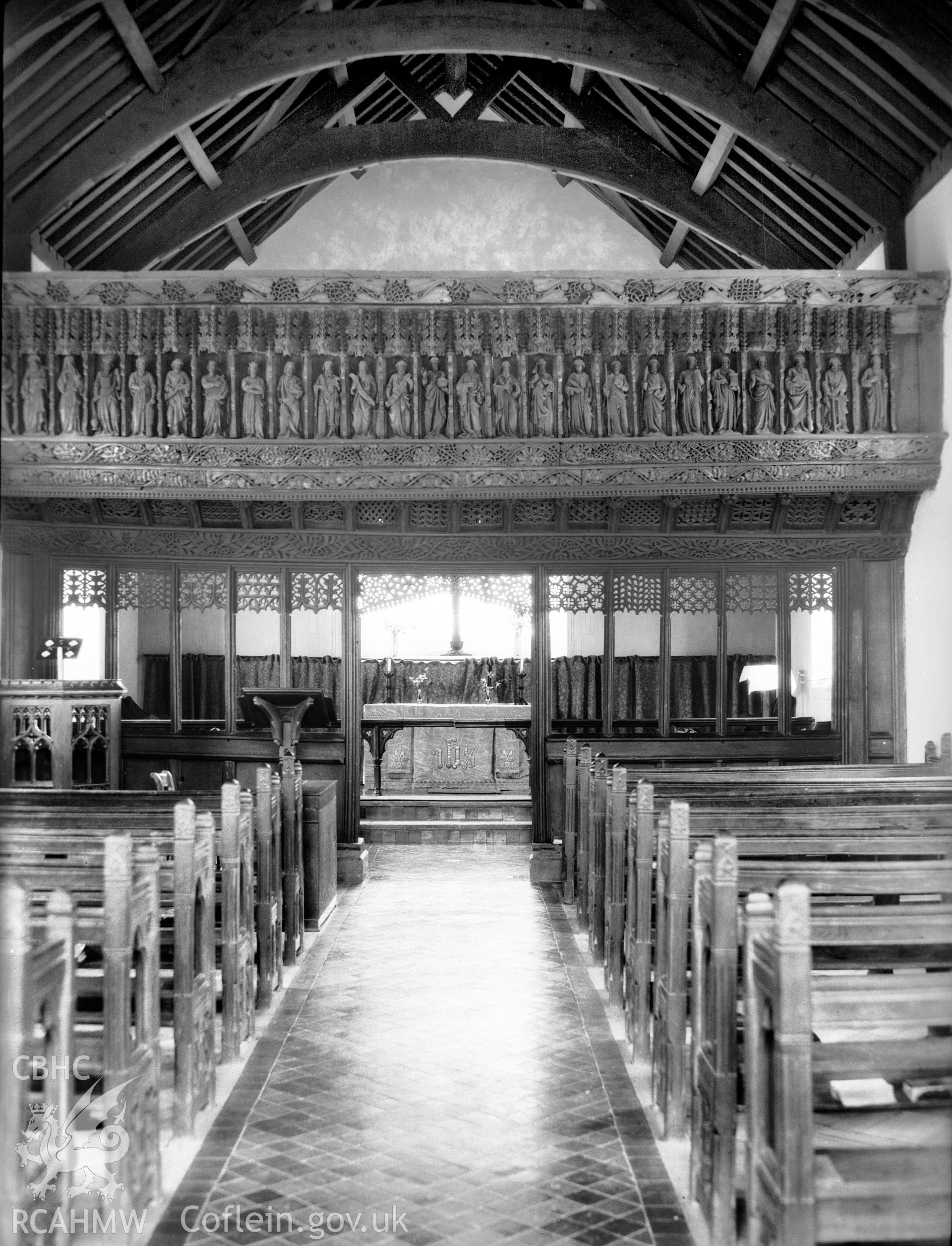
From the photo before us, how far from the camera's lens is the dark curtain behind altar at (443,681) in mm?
13148

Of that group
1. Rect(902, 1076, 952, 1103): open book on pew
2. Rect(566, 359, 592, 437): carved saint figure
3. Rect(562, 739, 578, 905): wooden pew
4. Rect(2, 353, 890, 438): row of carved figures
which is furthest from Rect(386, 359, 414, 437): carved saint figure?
Rect(902, 1076, 952, 1103): open book on pew

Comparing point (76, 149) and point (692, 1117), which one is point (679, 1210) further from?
point (76, 149)

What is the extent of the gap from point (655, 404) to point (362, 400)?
219 cm

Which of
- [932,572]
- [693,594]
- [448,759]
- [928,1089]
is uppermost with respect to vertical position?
[932,572]

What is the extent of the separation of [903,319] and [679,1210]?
22.9 feet

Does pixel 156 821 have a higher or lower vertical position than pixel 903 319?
lower

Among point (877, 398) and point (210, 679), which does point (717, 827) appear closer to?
point (877, 398)

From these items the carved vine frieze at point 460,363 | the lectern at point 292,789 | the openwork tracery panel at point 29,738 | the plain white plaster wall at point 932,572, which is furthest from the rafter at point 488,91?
the openwork tracery panel at point 29,738

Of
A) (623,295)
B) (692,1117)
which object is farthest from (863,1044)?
(623,295)

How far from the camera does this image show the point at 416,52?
28.4 ft

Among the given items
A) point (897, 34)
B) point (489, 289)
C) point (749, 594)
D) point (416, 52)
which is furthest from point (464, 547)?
point (897, 34)

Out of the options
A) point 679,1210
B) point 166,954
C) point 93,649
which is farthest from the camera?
point 93,649

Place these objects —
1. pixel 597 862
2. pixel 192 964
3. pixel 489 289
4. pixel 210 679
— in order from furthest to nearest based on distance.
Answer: pixel 210 679, pixel 489 289, pixel 597 862, pixel 192 964

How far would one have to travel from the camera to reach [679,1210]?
3.51 metres
